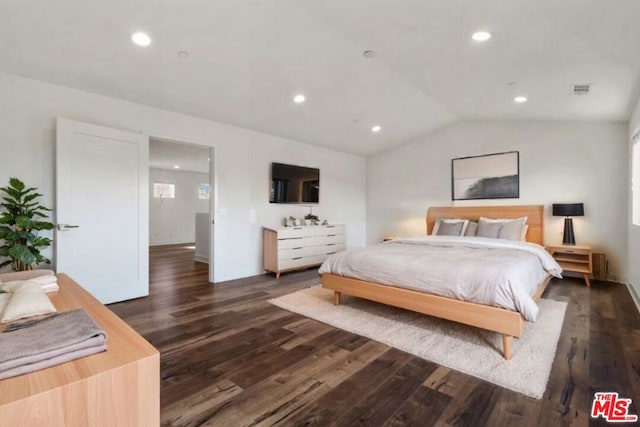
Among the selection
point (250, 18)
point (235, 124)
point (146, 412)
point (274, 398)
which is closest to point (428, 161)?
point (235, 124)

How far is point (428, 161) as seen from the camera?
244 inches

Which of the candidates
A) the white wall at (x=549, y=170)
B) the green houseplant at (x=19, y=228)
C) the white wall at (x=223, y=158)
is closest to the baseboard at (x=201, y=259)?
the white wall at (x=223, y=158)

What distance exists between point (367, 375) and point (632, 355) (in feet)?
6.55

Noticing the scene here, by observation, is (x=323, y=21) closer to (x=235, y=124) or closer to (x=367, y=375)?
(x=235, y=124)

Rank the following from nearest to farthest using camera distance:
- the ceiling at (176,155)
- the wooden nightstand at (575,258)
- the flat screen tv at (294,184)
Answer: the wooden nightstand at (575,258) < the flat screen tv at (294,184) < the ceiling at (176,155)

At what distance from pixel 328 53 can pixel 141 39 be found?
167 cm

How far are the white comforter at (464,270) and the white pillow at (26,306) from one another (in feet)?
8.09

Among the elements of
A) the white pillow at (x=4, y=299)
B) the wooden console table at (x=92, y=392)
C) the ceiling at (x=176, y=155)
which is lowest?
the wooden console table at (x=92, y=392)

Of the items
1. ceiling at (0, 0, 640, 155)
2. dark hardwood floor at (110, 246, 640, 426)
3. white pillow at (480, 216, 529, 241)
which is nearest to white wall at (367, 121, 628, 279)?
ceiling at (0, 0, 640, 155)

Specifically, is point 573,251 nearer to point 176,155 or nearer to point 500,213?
point 500,213

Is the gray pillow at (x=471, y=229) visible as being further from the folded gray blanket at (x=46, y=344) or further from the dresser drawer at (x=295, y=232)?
the folded gray blanket at (x=46, y=344)

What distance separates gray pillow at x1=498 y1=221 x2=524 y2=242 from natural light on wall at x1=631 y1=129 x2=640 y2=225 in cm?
119

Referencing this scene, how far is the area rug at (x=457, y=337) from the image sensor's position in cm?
207

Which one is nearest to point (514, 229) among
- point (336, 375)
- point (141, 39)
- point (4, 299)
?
point (336, 375)
